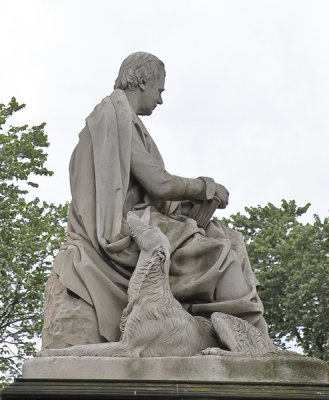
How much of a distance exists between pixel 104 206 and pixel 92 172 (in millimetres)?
372

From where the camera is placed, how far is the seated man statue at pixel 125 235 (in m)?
8.25

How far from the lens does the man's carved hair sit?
9.39m

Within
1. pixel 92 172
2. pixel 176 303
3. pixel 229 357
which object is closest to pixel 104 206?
pixel 92 172

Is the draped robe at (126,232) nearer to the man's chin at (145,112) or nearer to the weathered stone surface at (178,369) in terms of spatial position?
the man's chin at (145,112)

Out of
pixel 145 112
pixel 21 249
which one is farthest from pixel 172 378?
pixel 21 249

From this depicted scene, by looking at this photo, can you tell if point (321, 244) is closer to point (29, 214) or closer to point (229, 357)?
point (29, 214)

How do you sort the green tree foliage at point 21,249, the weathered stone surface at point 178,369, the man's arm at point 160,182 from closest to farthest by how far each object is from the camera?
the weathered stone surface at point 178,369
the man's arm at point 160,182
the green tree foliage at point 21,249

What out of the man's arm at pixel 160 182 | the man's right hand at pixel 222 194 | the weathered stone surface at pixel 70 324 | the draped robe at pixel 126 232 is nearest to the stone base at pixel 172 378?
the weathered stone surface at pixel 70 324

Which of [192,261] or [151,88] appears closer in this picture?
[192,261]

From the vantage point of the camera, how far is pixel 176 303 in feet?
26.7

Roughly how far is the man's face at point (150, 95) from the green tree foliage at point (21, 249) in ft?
32.0

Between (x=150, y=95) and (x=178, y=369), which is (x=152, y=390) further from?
(x=150, y=95)

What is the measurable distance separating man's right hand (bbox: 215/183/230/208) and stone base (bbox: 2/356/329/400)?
175 cm

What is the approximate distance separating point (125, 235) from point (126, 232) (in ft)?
0.13
